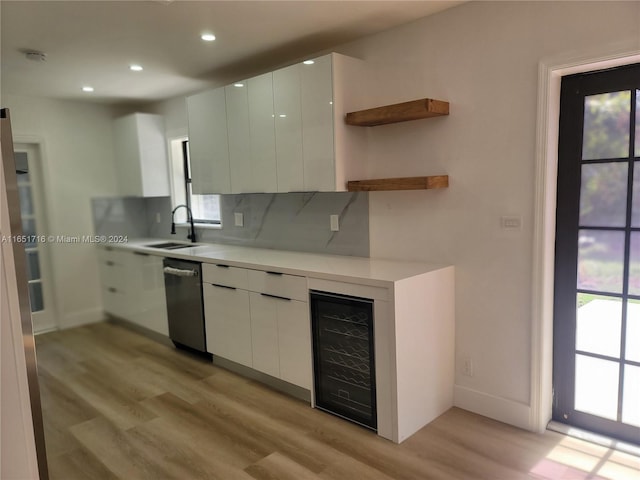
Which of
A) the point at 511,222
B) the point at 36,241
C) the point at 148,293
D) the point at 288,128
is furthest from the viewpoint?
the point at 36,241

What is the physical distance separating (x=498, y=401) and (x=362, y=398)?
83cm

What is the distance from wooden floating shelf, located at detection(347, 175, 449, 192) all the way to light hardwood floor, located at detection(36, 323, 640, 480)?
145cm

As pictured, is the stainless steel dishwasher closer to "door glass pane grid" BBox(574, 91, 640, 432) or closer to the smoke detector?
the smoke detector

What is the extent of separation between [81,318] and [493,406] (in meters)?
4.58

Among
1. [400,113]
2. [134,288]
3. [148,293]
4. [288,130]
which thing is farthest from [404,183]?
[134,288]

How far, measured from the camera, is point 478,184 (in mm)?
2689

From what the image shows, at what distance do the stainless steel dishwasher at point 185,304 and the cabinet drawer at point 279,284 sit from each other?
737 millimetres

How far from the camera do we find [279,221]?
395 cm

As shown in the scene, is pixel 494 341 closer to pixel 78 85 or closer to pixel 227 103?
pixel 227 103

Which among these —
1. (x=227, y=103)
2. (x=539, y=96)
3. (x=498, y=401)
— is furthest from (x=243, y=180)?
(x=498, y=401)

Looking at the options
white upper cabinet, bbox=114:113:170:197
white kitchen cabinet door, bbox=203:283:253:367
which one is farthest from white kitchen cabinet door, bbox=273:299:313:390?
white upper cabinet, bbox=114:113:170:197

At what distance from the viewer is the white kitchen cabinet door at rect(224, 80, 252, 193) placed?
140 inches

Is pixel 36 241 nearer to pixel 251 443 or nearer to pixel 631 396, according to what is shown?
pixel 251 443

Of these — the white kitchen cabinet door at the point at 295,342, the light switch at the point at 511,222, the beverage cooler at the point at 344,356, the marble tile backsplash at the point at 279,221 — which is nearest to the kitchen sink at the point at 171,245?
the marble tile backsplash at the point at 279,221
